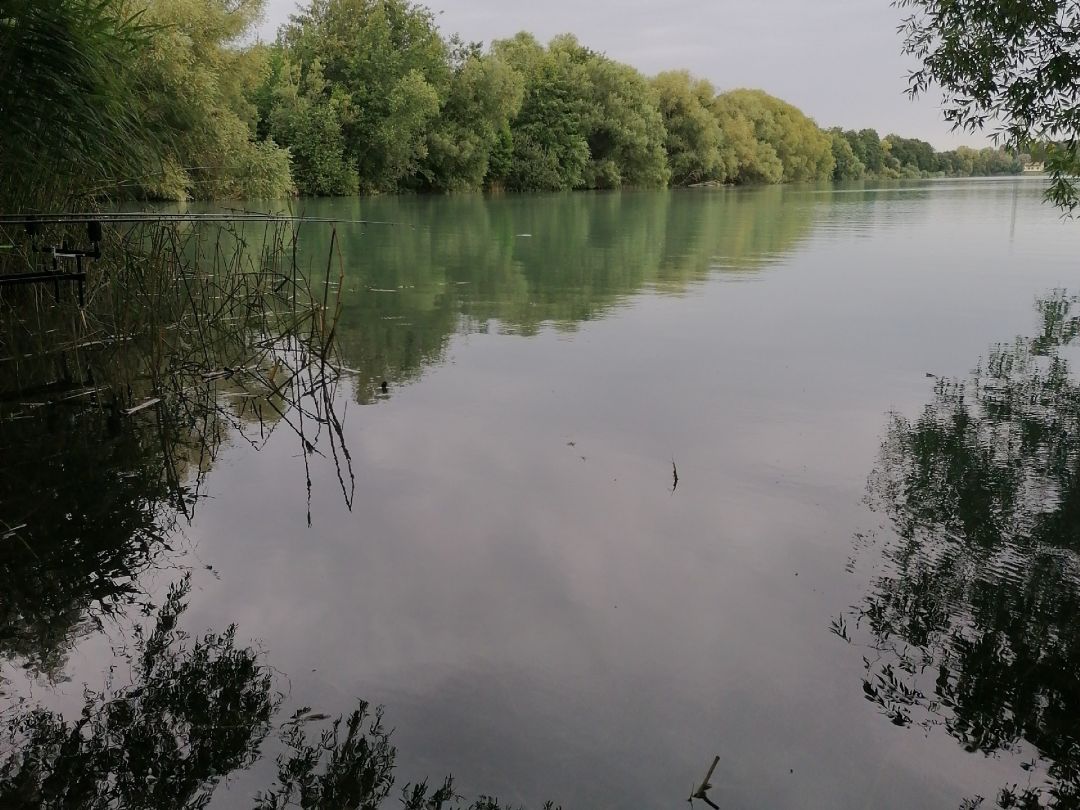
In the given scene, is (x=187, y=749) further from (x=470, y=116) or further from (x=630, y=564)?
(x=470, y=116)

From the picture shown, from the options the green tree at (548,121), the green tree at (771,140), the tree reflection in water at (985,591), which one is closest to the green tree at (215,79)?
the tree reflection in water at (985,591)

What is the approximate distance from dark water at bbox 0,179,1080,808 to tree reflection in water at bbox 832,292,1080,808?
0.02 meters

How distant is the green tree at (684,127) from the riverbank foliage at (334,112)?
6.7 inches

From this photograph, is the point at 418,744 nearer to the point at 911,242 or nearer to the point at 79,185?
the point at 79,185

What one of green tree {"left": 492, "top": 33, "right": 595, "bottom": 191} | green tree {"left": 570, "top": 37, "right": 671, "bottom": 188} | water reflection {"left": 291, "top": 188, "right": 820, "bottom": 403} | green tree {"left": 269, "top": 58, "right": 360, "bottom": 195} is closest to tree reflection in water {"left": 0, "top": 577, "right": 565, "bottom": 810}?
water reflection {"left": 291, "top": 188, "right": 820, "bottom": 403}

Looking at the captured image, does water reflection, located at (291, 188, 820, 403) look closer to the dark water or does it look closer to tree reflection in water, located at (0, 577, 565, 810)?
the dark water

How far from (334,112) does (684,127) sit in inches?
1532

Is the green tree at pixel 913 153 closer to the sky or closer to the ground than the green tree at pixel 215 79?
closer to the sky

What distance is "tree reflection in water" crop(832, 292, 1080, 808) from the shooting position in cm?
340

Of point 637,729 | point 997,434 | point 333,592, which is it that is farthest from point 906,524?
point 333,592

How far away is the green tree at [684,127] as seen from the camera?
3083 inches

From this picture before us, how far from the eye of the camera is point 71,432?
6.46 meters

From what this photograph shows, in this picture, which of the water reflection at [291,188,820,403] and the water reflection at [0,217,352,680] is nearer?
the water reflection at [0,217,352,680]

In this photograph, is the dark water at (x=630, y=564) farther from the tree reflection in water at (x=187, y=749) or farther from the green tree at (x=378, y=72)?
the green tree at (x=378, y=72)
